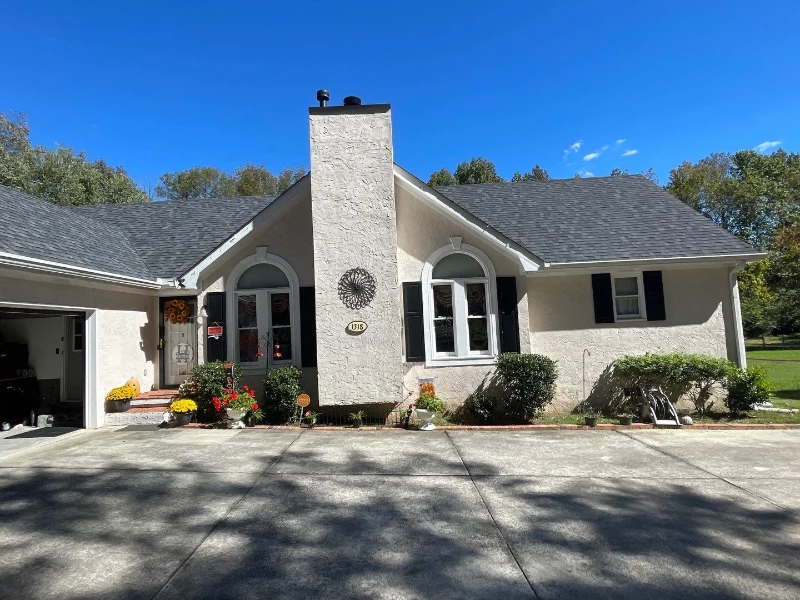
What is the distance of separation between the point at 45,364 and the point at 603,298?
12.6 m

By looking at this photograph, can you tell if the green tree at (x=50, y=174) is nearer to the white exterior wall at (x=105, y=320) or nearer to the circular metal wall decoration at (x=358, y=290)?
the white exterior wall at (x=105, y=320)

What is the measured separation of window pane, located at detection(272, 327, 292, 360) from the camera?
962 cm

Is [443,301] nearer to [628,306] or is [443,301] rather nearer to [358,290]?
[358,290]

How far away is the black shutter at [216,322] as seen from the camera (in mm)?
9445

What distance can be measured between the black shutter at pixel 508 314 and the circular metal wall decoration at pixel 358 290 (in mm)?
2753

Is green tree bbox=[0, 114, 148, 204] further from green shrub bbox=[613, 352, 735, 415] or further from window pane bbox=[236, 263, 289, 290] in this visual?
green shrub bbox=[613, 352, 735, 415]

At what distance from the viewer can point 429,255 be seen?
9.59 metres

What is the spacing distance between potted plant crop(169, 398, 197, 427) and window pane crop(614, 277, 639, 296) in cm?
914

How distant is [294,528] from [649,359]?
7967 mm

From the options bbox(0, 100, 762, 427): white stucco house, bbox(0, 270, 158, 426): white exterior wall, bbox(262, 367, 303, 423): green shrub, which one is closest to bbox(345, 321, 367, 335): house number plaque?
bbox(0, 100, 762, 427): white stucco house

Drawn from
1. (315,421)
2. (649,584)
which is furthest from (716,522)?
(315,421)

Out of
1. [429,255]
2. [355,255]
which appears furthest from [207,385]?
[429,255]

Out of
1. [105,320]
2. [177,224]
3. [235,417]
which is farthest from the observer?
[177,224]

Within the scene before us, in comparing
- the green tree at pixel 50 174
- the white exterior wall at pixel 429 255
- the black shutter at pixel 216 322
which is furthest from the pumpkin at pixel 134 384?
the green tree at pixel 50 174
